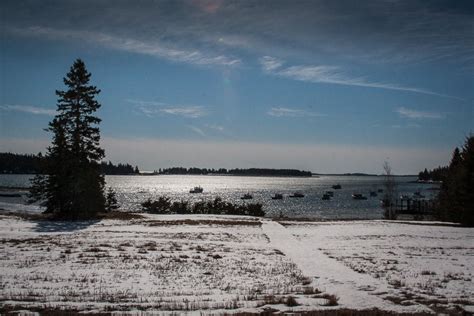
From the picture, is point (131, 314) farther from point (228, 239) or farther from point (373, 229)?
point (373, 229)

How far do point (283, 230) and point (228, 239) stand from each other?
752cm

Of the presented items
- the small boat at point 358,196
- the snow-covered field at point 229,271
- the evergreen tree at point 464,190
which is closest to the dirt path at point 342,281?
the snow-covered field at point 229,271

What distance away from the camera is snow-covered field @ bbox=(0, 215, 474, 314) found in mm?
11336

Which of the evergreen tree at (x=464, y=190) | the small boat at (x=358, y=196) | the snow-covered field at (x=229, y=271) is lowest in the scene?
the small boat at (x=358, y=196)

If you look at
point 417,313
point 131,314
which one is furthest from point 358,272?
point 131,314

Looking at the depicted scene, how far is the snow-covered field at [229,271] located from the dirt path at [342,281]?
0.11ft

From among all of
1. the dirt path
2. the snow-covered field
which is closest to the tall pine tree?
the snow-covered field

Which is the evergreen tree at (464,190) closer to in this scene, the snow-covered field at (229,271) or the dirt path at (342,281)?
the snow-covered field at (229,271)

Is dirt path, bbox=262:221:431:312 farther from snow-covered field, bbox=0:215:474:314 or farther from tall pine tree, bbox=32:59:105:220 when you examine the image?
tall pine tree, bbox=32:59:105:220

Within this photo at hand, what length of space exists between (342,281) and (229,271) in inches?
169

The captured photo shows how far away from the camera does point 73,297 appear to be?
11.7 metres

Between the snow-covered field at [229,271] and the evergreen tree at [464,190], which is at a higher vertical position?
the evergreen tree at [464,190]

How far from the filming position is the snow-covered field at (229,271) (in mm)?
11336

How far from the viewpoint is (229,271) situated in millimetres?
16062
